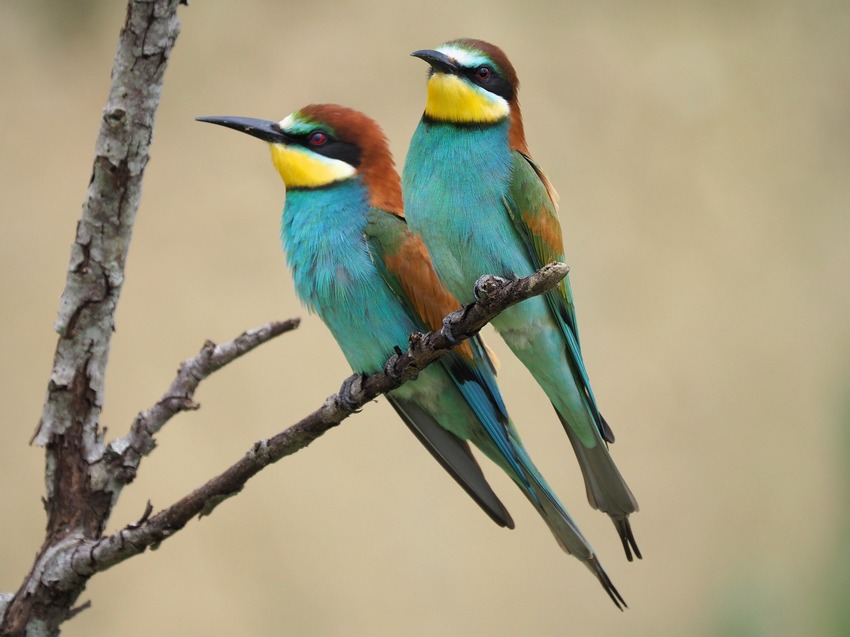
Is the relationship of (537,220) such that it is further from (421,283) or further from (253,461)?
(253,461)

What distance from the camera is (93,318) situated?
3.85 ft

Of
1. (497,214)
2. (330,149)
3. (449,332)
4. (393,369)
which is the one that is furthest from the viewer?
(330,149)

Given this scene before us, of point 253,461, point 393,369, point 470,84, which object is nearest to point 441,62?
point 470,84

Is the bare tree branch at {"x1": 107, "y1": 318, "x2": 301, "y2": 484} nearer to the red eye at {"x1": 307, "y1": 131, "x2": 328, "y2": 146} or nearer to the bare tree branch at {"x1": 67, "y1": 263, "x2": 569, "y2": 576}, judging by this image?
the bare tree branch at {"x1": 67, "y1": 263, "x2": 569, "y2": 576}

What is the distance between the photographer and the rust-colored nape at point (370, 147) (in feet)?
4.18

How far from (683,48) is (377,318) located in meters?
1.93

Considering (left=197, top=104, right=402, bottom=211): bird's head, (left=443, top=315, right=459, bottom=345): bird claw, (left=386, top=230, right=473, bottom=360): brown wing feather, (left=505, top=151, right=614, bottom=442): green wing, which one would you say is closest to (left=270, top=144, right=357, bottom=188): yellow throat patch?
(left=197, top=104, right=402, bottom=211): bird's head

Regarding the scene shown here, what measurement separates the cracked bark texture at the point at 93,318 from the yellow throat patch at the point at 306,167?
21 centimetres

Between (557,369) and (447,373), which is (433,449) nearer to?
(447,373)

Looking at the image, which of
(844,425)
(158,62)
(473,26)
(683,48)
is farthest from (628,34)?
(158,62)

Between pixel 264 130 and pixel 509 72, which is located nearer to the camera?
pixel 509 72

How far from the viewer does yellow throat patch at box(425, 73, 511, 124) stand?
1090mm

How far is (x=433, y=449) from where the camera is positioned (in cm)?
139

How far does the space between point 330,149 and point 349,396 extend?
1.21 ft
